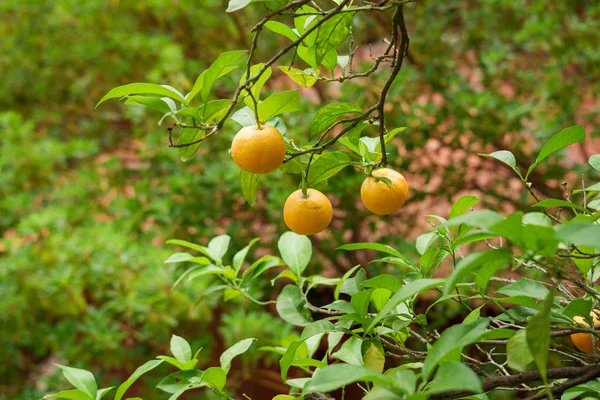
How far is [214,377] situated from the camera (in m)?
0.68

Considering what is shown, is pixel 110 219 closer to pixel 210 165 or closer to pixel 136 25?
pixel 210 165

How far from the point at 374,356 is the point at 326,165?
0.20 m

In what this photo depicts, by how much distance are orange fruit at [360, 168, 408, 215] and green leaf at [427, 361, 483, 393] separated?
25 cm

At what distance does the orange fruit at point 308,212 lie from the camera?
0.63m

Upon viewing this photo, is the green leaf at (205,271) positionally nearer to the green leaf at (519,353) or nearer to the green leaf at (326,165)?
the green leaf at (326,165)

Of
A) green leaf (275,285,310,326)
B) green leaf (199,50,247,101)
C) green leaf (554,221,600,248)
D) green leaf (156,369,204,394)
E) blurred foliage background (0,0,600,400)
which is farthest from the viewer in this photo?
blurred foliage background (0,0,600,400)

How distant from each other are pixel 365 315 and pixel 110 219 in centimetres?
183

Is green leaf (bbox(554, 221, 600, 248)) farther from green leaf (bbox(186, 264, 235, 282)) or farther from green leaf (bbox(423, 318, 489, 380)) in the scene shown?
green leaf (bbox(186, 264, 235, 282))

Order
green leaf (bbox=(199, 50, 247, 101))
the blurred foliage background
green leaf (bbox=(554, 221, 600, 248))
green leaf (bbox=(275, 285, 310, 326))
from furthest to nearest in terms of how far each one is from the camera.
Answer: the blurred foliage background, green leaf (bbox=(275, 285, 310, 326)), green leaf (bbox=(199, 50, 247, 101)), green leaf (bbox=(554, 221, 600, 248))

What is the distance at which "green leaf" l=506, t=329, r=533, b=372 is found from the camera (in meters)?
0.45

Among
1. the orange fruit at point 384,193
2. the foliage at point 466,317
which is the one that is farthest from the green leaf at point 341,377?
the orange fruit at point 384,193

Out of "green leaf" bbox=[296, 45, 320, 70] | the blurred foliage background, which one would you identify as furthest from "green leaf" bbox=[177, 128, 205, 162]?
the blurred foliage background

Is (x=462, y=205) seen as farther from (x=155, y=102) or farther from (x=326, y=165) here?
(x=155, y=102)

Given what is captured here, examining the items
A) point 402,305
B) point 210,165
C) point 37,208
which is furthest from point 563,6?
point 37,208
